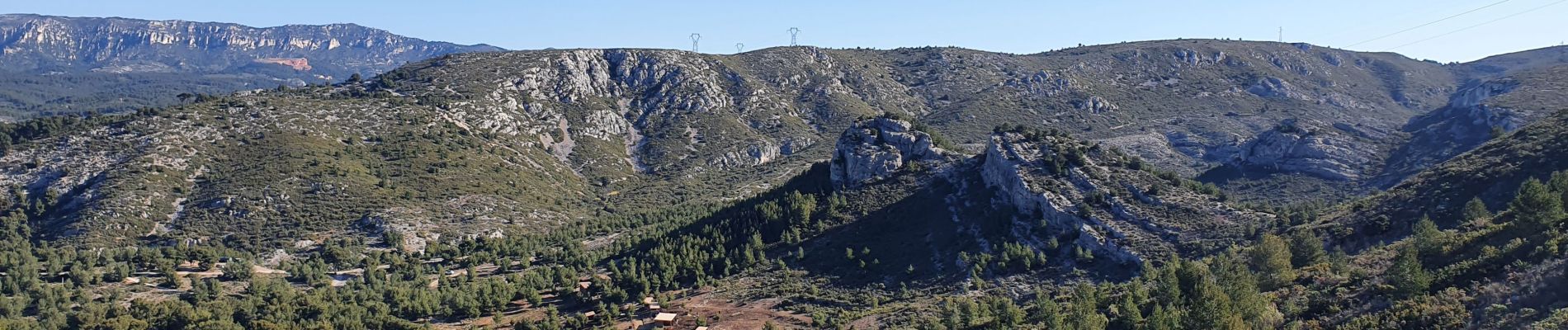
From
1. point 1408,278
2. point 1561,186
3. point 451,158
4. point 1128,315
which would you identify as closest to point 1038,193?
point 1128,315

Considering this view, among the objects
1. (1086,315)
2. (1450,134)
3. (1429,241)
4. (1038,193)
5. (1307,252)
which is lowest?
(1086,315)

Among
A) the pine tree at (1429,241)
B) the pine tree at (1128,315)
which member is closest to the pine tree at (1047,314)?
the pine tree at (1128,315)

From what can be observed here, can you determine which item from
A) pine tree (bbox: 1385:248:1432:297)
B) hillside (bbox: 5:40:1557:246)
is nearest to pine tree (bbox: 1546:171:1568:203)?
pine tree (bbox: 1385:248:1432:297)

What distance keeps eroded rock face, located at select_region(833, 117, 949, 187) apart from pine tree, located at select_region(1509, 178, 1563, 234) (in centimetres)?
5571

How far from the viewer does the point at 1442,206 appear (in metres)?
72.1

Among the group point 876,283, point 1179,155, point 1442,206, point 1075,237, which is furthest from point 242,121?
point 1179,155

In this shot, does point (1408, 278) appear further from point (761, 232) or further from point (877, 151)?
point (877, 151)

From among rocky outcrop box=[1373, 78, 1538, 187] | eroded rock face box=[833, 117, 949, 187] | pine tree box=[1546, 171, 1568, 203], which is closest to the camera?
pine tree box=[1546, 171, 1568, 203]

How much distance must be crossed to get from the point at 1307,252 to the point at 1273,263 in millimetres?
7648

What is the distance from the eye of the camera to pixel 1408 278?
150 feet

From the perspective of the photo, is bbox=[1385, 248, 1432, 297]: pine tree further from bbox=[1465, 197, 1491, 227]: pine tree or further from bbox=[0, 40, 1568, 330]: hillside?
bbox=[1465, 197, 1491, 227]: pine tree

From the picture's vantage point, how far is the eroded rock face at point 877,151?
10244cm

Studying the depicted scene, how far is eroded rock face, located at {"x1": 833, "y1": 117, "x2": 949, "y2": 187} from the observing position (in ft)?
336

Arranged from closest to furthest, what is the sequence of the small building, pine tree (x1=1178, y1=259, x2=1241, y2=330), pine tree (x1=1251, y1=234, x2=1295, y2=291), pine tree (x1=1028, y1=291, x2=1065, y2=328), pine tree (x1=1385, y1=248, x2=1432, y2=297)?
1. pine tree (x1=1385, y1=248, x2=1432, y2=297)
2. pine tree (x1=1178, y1=259, x2=1241, y2=330)
3. pine tree (x1=1028, y1=291, x2=1065, y2=328)
4. pine tree (x1=1251, y1=234, x2=1295, y2=291)
5. the small building
